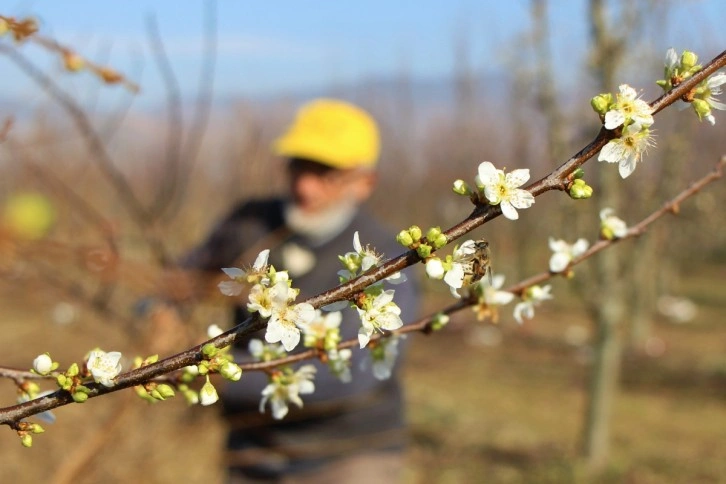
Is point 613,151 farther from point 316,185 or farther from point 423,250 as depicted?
point 316,185

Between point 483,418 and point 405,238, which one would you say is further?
point 483,418

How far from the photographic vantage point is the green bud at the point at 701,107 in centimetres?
76

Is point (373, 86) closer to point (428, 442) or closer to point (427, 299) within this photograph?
point (427, 299)

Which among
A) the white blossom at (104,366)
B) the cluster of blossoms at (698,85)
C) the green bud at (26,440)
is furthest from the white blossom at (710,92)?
the green bud at (26,440)

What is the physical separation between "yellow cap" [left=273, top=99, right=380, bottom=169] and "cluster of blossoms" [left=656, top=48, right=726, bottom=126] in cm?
240

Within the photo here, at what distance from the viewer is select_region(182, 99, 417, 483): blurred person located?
9.45ft

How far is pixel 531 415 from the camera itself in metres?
8.33

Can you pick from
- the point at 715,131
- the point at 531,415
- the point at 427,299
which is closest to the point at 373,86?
the point at 427,299

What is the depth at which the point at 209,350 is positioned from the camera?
2.37ft

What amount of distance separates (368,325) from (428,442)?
6.57 m

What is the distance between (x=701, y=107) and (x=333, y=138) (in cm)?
254

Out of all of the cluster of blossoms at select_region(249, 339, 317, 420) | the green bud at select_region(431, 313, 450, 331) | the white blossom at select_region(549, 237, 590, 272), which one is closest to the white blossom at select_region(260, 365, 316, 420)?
the cluster of blossoms at select_region(249, 339, 317, 420)

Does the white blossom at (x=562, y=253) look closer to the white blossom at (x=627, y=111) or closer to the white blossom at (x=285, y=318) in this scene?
the white blossom at (x=627, y=111)

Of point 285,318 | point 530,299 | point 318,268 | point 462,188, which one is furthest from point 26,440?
point 318,268
